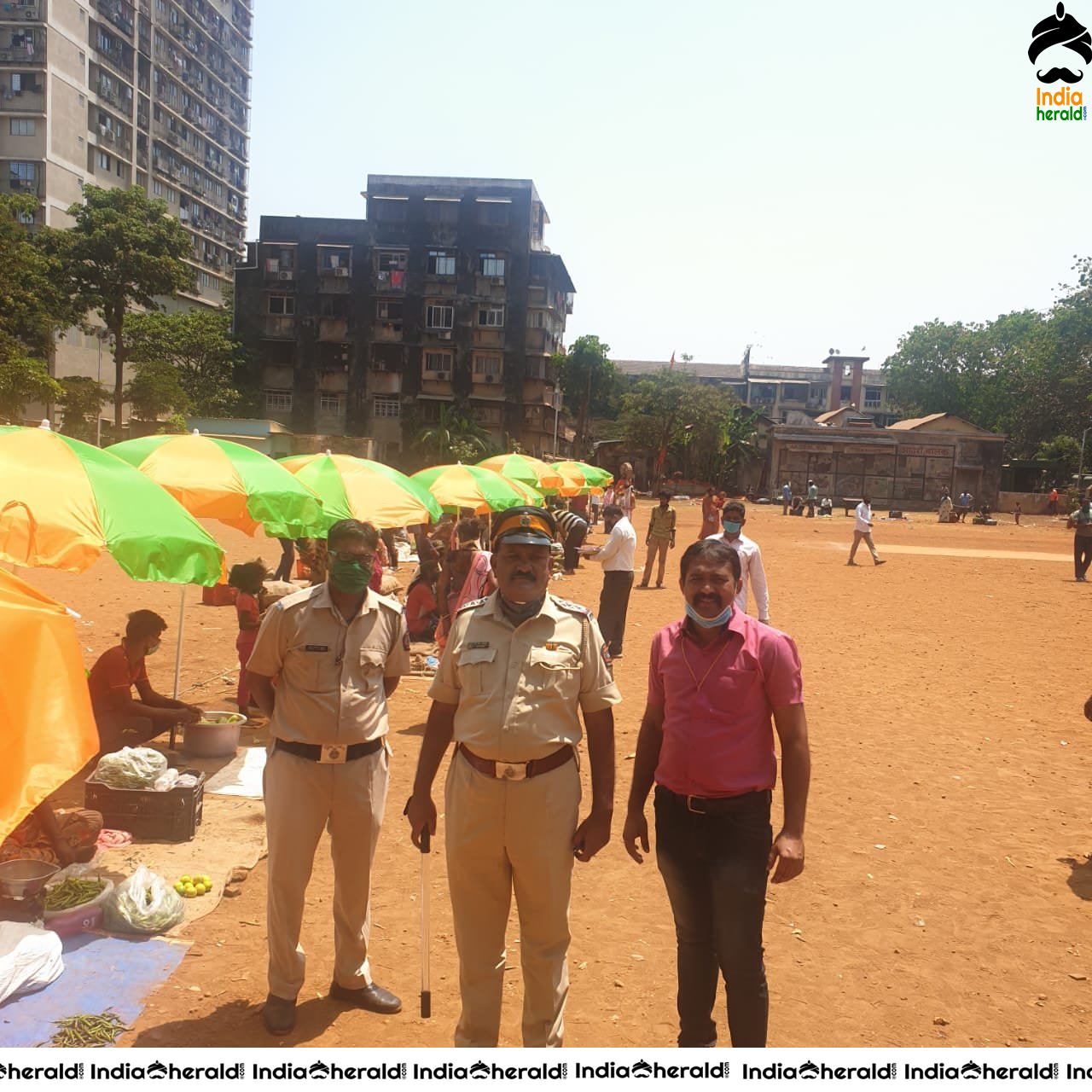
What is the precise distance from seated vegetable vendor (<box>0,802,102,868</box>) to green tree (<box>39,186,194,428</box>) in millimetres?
42800

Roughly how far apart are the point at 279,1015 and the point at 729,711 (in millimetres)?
2164

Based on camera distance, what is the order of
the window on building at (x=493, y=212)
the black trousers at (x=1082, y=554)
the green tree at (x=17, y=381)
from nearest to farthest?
the black trousers at (x=1082, y=554)
the green tree at (x=17, y=381)
the window on building at (x=493, y=212)

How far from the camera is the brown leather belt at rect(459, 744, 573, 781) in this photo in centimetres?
336

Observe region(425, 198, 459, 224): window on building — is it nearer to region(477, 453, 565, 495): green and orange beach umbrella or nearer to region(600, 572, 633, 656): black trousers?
region(477, 453, 565, 495): green and orange beach umbrella

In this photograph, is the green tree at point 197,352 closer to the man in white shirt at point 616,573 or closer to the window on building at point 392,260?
the window on building at point 392,260

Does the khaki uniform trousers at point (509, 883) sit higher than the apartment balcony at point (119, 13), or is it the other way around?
the apartment balcony at point (119, 13)

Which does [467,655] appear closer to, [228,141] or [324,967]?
[324,967]

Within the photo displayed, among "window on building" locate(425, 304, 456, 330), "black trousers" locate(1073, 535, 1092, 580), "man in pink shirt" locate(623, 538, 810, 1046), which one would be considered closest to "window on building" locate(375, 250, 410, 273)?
"window on building" locate(425, 304, 456, 330)

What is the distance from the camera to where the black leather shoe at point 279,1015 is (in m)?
3.90

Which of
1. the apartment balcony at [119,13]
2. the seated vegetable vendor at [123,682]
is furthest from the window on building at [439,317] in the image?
the seated vegetable vendor at [123,682]

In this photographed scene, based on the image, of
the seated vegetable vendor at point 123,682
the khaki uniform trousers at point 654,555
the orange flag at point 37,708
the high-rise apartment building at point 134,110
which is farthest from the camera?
the high-rise apartment building at point 134,110

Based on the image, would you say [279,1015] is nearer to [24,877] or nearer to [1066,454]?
[24,877]

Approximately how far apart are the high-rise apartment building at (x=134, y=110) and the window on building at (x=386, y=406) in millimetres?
15786
